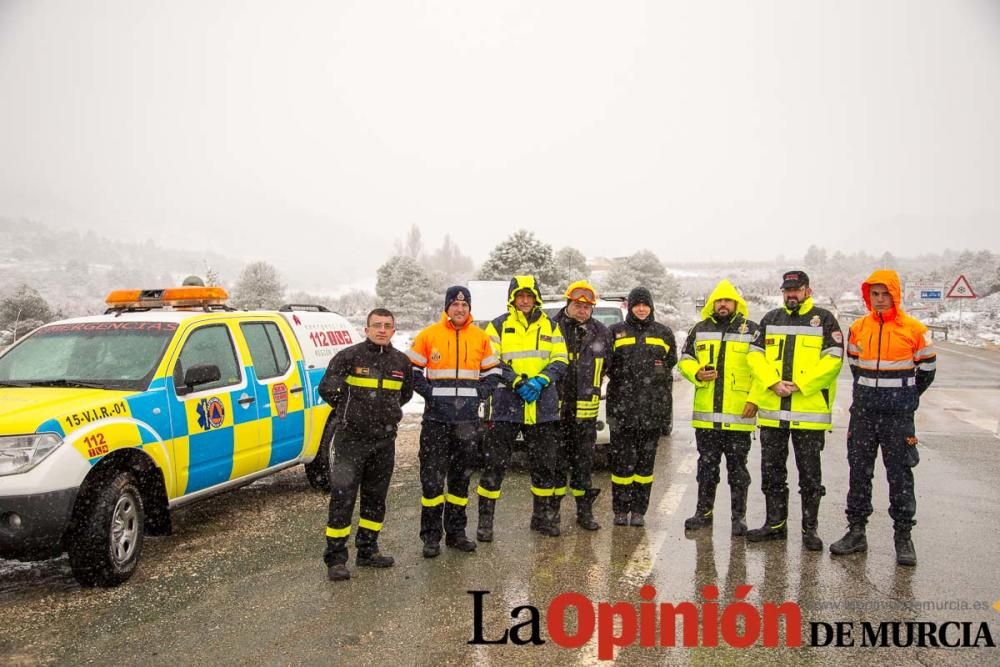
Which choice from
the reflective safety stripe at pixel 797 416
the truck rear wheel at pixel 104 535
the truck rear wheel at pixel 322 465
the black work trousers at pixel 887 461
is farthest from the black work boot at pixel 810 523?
the truck rear wheel at pixel 104 535

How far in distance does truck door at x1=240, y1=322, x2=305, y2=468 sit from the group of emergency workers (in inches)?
48.2

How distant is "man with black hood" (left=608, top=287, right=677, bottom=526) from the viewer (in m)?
Result: 5.74

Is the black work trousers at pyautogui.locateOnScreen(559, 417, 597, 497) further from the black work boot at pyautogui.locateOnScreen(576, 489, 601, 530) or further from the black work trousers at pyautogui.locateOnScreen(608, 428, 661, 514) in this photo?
the black work trousers at pyautogui.locateOnScreen(608, 428, 661, 514)

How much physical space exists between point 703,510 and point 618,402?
3.54 ft

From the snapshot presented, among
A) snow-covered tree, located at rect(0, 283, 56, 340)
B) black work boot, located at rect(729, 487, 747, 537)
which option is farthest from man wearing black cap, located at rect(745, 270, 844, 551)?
snow-covered tree, located at rect(0, 283, 56, 340)

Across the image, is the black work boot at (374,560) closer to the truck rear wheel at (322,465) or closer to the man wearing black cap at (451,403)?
the man wearing black cap at (451,403)

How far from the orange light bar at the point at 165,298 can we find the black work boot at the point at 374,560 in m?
3.01

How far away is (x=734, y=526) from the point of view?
17.8 feet

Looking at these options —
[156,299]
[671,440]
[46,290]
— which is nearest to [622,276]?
[46,290]

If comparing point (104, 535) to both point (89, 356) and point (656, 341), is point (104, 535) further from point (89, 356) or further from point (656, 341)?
point (656, 341)

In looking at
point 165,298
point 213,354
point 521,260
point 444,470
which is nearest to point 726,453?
point 444,470

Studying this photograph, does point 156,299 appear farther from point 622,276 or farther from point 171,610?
point 622,276

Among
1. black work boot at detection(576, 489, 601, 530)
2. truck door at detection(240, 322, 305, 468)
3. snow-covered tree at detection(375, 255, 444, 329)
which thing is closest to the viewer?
black work boot at detection(576, 489, 601, 530)

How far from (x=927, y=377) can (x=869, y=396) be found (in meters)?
0.39
